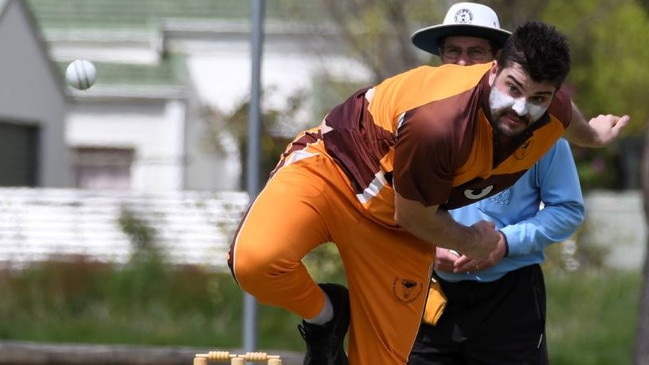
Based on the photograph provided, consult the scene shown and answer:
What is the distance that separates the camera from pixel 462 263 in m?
5.15

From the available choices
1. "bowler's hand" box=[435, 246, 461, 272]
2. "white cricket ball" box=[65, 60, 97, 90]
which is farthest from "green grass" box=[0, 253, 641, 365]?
"bowler's hand" box=[435, 246, 461, 272]

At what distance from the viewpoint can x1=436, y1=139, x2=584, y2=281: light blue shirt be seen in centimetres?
521

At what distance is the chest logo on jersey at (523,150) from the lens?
14.4 feet

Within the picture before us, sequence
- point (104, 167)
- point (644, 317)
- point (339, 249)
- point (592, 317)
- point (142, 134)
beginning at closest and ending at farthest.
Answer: point (339, 249)
point (644, 317)
point (592, 317)
point (142, 134)
point (104, 167)

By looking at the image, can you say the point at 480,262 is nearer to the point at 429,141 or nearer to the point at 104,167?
the point at 429,141

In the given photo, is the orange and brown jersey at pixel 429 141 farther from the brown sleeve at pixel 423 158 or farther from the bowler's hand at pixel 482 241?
the bowler's hand at pixel 482 241

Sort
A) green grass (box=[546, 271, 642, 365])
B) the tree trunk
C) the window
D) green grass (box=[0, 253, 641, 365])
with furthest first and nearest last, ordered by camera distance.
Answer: the window → green grass (box=[0, 253, 641, 365]) → green grass (box=[546, 271, 642, 365]) → the tree trunk

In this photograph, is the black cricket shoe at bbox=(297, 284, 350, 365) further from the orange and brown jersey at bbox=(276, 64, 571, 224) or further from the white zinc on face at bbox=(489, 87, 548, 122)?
the white zinc on face at bbox=(489, 87, 548, 122)

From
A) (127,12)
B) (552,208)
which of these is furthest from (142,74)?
(552,208)

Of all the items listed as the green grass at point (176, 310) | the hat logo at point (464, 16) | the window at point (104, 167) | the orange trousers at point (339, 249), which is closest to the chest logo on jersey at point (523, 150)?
the orange trousers at point (339, 249)

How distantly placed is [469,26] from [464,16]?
0.11 meters

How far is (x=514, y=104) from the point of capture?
4.11 metres

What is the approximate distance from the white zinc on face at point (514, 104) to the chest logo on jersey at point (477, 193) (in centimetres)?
50

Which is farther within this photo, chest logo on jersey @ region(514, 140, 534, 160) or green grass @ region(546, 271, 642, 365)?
green grass @ region(546, 271, 642, 365)
